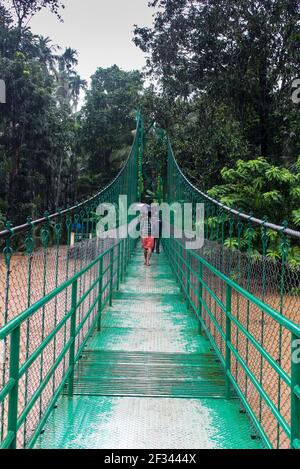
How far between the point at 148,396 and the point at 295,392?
4.78ft

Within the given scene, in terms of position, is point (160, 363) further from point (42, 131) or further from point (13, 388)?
point (42, 131)

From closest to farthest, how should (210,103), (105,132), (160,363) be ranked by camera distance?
1. (160,363)
2. (210,103)
3. (105,132)

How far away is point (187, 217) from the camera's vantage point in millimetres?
6000

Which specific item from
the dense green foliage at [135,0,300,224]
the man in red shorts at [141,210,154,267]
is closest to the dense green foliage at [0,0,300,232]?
the dense green foliage at [135,0,300,224]

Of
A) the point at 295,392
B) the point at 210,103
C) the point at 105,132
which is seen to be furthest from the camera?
the point at 105,132

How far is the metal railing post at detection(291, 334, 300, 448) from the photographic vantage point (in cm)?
146

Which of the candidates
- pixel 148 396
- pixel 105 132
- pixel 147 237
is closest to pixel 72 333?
pixel 148 396

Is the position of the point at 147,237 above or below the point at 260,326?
above

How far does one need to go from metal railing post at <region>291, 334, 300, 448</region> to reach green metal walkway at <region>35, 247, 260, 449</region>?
0.74 m

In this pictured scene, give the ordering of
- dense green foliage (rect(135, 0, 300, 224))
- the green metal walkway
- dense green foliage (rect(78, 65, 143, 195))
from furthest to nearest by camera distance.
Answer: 1. dense green foliage (rect(78, 65, 143, 195))
2. dense green foliage (rect(135, 0, 300, 224))
3. the green metal walkway

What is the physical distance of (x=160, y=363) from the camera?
3396 mm

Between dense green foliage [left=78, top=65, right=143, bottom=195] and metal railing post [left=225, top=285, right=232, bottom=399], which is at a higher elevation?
dense green foliage [left=78, top=65, right=143, bottom=195]

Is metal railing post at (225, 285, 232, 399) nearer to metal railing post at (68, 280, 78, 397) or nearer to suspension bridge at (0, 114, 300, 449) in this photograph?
suspension bridge at (0, 114, 300, 449)
